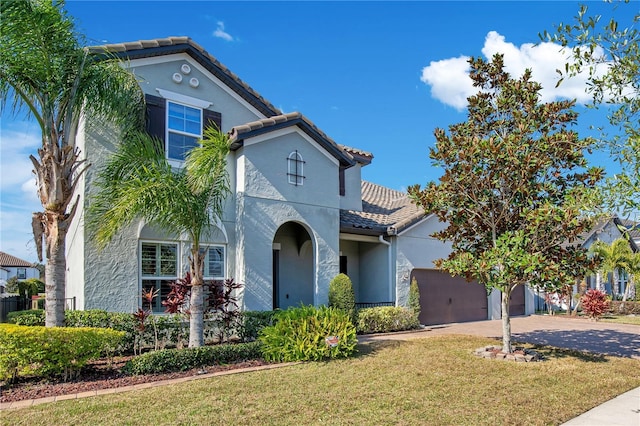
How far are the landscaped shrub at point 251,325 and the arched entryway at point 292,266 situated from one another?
172 inches

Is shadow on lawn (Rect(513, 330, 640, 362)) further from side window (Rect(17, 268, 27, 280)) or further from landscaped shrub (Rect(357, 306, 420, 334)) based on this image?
side window (Rect(17, 268, 27, 280))

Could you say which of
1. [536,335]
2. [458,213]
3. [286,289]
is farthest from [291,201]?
[536,335]

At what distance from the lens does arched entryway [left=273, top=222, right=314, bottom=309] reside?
1677 centimetres

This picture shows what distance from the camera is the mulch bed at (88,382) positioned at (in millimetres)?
7777

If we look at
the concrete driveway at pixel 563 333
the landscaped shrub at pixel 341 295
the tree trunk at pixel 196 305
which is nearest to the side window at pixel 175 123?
the tree trunk at pixel 196 305

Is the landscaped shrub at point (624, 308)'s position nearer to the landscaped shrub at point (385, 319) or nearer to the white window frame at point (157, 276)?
the landscaped shrub at point (385, 319)

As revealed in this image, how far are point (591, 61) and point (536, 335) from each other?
38.0ft

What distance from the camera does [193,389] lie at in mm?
8016

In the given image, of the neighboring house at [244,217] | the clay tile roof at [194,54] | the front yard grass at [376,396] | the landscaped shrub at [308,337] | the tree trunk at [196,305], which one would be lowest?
the front yard grass at [376,396]

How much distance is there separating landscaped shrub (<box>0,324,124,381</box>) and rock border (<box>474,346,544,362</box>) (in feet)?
A: 29.0

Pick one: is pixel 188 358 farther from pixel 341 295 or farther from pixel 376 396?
pixel 341 295

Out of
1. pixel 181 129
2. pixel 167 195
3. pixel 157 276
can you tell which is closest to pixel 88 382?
pixel 167 195

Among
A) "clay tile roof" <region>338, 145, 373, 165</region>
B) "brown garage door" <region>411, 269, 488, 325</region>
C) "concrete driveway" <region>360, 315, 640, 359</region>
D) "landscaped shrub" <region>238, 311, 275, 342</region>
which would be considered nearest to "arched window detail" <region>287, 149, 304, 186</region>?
"landscaped shrub" <region>238, 311, 275, 342</region>

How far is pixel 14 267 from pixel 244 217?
61.8 m
